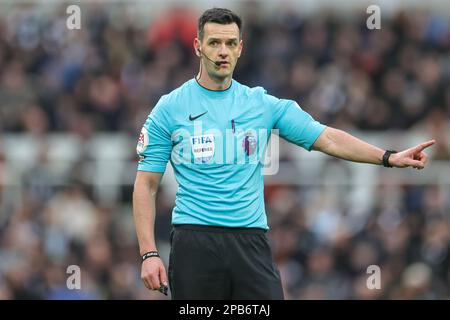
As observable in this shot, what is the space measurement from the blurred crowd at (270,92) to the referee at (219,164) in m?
5.52

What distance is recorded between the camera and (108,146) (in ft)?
53.7

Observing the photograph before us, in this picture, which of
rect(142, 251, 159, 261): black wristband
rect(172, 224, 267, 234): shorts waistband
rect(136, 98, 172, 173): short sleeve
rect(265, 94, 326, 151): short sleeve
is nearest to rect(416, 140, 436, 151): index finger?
rect(265, 94, 326, 151): short sleeve

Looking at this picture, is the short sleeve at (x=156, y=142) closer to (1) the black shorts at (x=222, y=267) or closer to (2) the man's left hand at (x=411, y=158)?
(1) the black shorts at (x=222, y=267)

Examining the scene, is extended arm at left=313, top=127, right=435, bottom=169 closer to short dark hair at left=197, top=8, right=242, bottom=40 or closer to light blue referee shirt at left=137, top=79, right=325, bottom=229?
light blue referee shirt at left=137, top=79, right=325, bottom=229

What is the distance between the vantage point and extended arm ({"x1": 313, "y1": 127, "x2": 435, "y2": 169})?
7.98 m

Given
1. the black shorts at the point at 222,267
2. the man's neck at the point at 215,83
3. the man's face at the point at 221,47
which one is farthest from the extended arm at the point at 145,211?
the man's face at the point at 221,47

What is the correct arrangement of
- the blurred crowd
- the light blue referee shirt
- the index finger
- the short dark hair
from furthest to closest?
1. the blurred crowd
2. the short dark hair
3. the light blue referee shirt
4. the index finger

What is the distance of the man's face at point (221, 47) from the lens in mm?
8086

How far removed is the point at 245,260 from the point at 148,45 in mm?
10551
